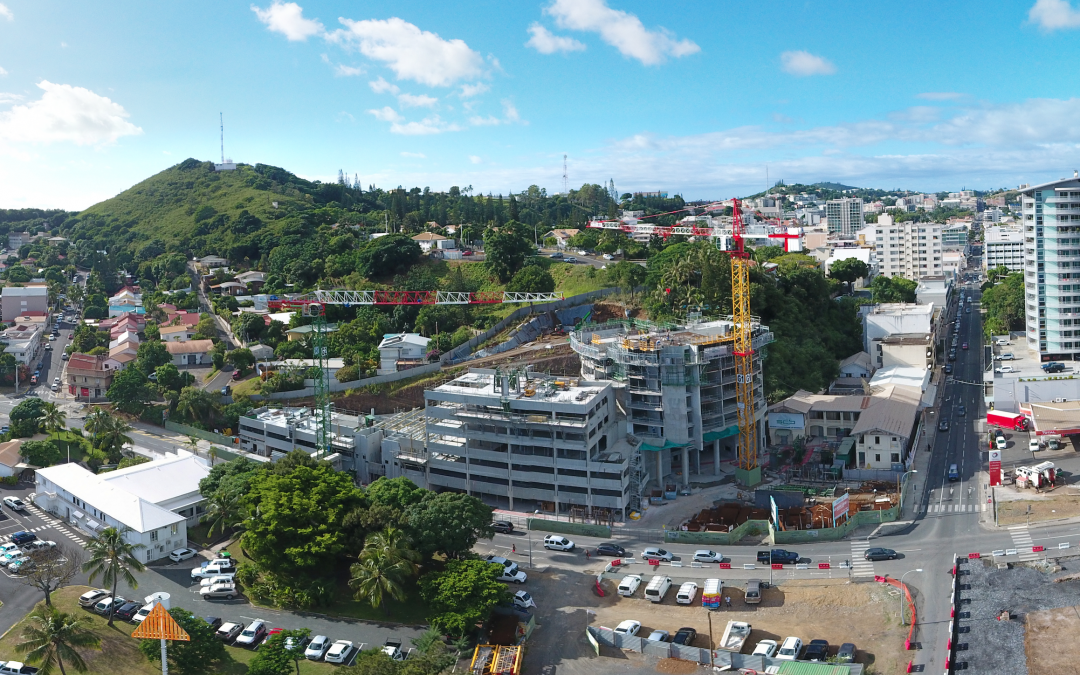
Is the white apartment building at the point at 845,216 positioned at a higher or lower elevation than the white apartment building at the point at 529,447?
higher

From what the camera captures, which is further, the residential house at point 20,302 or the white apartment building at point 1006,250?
the white apartment building at point 1006,250

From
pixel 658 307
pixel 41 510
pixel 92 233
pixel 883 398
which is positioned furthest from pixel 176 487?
pixel 92 233

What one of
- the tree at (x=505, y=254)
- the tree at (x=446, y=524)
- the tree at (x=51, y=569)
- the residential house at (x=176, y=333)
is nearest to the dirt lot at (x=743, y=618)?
the tree at (x=446, y=524)

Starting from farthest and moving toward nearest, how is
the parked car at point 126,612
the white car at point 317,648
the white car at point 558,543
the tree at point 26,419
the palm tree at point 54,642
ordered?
the tree at point 26,419
the white car at point 558,543
the parked car at point 126,612
the white car at point 317,648
the palm tree at point 54,642

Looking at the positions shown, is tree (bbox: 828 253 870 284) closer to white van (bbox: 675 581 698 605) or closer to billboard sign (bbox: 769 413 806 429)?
billboard sign (bbox: 769 413 806 429)

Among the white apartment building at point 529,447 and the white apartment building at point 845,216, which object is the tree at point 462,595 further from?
the white apartment building at point 845,216

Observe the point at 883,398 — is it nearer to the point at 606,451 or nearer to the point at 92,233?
the point at 606,451
